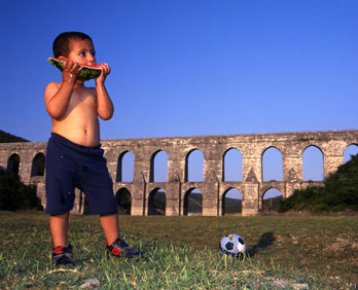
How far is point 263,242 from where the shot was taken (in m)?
9.24

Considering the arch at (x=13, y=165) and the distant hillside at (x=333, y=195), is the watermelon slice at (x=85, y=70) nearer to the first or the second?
the distant hillside at (x=333, y=195)

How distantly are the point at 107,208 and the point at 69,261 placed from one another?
1.99 feet

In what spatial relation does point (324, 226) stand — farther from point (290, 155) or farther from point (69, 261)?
point (290, 155)

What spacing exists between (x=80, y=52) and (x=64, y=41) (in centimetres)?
19

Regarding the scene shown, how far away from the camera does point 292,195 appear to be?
25.7m

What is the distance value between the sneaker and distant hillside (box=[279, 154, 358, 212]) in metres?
20.3

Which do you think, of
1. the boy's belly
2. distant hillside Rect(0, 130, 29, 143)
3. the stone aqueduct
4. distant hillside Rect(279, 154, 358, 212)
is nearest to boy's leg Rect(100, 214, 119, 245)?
the boy's belly

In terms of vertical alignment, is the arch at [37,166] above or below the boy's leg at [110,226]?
above

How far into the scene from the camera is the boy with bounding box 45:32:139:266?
11.0 ft

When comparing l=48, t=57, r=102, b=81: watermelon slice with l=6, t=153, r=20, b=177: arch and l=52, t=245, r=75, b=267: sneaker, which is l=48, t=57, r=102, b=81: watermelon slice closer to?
l=52, t=245, r=75, b=267: sneaker

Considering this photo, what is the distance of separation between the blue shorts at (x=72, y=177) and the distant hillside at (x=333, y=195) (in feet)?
65.5

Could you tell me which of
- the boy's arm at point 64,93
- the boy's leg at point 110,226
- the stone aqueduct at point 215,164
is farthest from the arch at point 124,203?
the boy's arm at point 64,93

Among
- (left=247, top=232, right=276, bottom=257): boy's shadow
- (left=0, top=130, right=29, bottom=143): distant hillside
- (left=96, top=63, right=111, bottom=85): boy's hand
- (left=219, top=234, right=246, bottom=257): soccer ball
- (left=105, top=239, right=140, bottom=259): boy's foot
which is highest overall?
(left=0, top=130, right=29, bottom=143): distant hillside

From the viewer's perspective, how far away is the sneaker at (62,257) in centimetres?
312
